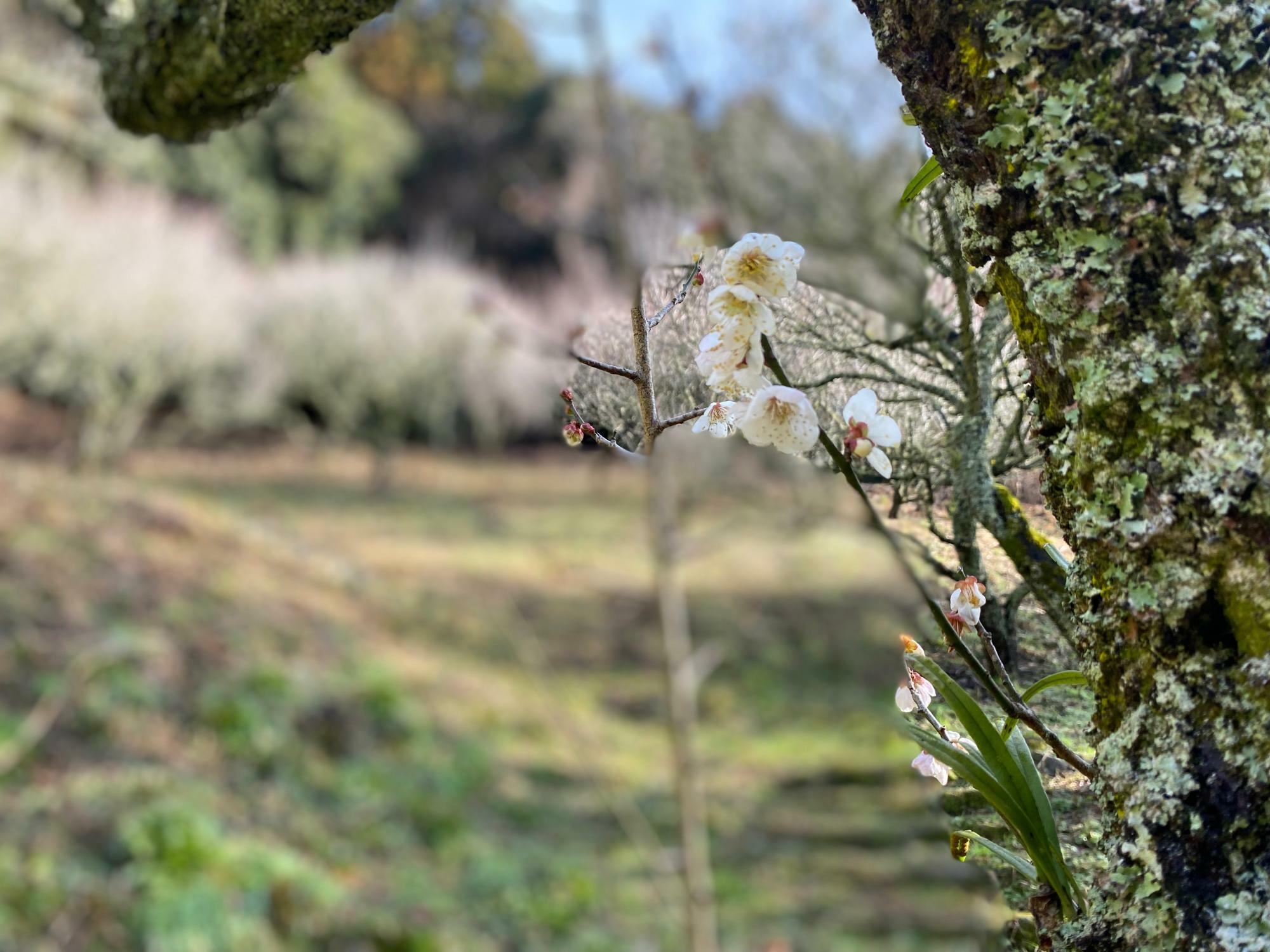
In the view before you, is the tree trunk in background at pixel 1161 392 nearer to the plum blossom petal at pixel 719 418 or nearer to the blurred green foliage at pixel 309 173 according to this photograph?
the plum blossom petal at pixel 719 418

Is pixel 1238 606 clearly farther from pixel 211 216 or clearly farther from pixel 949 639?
pixel 211 216

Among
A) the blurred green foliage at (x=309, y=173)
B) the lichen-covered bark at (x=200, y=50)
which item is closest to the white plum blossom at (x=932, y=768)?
the lichen-covered bark at (x=200, y=50)

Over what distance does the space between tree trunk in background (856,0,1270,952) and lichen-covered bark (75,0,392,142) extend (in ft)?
2.11

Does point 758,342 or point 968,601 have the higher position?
point 758,342

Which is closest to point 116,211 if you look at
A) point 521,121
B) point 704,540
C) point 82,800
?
point 521,121

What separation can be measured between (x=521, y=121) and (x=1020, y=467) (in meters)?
20.6

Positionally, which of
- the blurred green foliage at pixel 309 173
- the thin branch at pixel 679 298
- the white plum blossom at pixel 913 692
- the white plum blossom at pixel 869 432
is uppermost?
the blurred green foliage at pixel 309 173

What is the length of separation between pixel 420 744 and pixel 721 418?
602 cm

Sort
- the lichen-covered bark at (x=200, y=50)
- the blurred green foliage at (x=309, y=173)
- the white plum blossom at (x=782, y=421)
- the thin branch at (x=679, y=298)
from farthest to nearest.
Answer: the blurred green foliage at (x=309, y=173)
the lichen-covered bark at (x=200, y=50)
the thin branch at (x=679, y=298)
the white plum blossom at (x=782, y=421)

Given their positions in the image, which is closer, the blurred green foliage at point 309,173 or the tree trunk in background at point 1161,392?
the tree trunk in background at point 1161,392

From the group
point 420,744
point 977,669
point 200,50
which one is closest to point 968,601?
point 977,669

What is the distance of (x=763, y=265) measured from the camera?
574 mm

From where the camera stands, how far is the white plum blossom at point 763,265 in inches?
22.5

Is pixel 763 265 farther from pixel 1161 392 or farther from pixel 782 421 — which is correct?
pixel 1161 392
